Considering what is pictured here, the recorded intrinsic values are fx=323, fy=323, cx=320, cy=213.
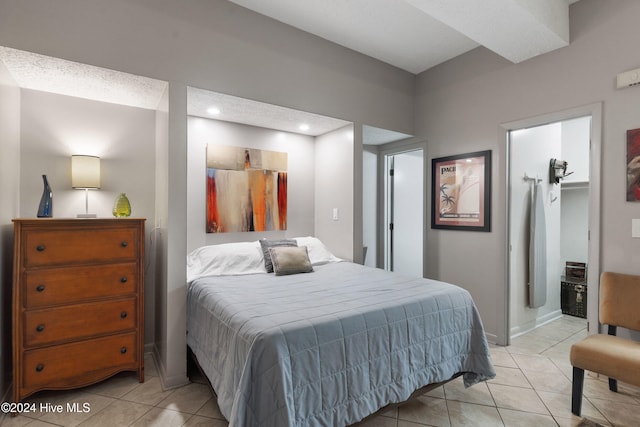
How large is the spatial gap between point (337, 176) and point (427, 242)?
1374mm

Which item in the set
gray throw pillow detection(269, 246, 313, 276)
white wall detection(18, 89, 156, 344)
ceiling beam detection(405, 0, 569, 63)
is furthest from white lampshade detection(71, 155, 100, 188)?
ceiling beam detection(405, 0, 569, 63)

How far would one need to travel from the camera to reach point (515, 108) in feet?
10.3

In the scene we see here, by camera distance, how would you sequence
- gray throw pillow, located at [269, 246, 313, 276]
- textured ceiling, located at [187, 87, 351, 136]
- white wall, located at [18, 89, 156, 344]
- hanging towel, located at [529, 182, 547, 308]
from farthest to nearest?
Answer: hanging towel, located at [529, 182, 547, 308], gray throw pillow, located at [269, 246, 313, 276], textured ceiling, located at [187, 87, 351, 136], white wall, located at [18, 89, 156, 344]

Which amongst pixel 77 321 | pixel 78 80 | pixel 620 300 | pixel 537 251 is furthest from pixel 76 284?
pixel 537 251

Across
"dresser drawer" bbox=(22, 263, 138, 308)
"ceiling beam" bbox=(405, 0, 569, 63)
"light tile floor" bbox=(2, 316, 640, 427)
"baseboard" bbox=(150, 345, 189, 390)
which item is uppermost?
"ceiling beam" bbox=(405, 0, 569, 63)

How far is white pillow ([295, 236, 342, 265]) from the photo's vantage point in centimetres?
340

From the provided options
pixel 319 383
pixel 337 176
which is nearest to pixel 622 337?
pixel 319 383

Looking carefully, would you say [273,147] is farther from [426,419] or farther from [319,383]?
[426,419]

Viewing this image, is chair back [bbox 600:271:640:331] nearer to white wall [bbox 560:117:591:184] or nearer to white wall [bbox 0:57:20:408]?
white wall [bbox 560:117:591:184]

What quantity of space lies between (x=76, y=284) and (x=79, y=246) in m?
0.27

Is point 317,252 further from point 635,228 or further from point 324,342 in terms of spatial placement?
point 635,228

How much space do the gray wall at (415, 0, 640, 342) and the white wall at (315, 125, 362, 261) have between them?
1.07 meters

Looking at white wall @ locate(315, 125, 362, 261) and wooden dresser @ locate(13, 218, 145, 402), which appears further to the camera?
white wall @ locate(315, 125, 362, 261)

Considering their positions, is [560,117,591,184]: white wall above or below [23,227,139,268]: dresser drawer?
above
